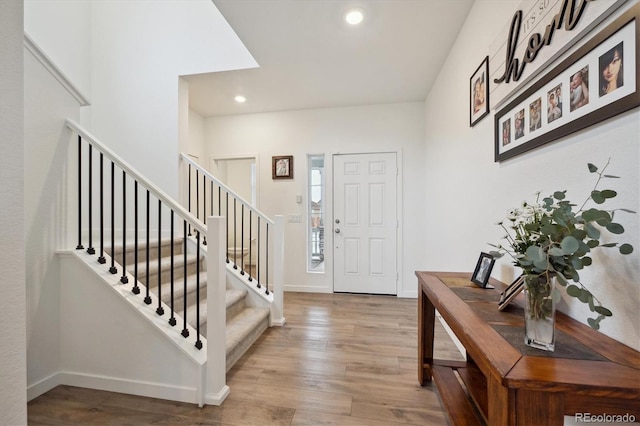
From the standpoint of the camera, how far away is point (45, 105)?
1.73m

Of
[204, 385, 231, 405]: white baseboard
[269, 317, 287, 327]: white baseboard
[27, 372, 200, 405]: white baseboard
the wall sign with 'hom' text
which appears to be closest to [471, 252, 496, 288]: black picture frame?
the wall sign with 'hom' text

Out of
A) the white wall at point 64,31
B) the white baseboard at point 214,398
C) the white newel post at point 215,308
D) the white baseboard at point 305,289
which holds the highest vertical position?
the white wall at point 64,31

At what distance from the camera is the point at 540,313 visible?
80cm

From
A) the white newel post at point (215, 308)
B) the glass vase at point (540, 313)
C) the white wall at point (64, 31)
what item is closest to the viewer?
the glass vase at point (540, 313)

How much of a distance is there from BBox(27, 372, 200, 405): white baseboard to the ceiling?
268 cm

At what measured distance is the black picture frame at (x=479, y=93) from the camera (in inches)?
69.1

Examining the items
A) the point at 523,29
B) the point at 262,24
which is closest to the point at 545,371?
the point at 523,29

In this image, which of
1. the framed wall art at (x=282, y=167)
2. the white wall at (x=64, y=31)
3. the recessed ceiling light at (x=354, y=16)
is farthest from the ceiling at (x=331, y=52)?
the white wall at (x=64, y=31)

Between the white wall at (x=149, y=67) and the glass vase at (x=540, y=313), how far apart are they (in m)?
3.06

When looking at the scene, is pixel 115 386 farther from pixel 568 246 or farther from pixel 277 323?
pixel 568 246

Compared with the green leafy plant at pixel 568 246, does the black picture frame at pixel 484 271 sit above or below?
below

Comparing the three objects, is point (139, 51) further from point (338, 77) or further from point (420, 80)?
point (420, 80)

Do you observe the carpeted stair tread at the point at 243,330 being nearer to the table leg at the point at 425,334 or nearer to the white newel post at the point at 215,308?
the white newel post at the point at 215,308

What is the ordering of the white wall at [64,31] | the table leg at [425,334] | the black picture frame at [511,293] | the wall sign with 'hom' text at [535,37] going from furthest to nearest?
1. the white wall at [64,31]
2. the table leg at [425,334]
3. the black picture frame at [511,293]
4. the wall sign with 'hom' text at [535,37]
